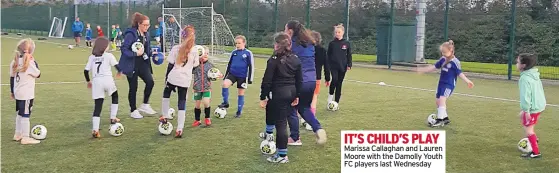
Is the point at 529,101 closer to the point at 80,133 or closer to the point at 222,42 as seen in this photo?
the point at 80,133

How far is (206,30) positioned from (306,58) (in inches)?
739

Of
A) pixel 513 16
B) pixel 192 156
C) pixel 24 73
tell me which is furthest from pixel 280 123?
pixel 513 16

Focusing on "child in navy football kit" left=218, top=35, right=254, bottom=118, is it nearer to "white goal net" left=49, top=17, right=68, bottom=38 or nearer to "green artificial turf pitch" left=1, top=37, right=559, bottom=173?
"green artificial turf pitch" left=1, top=37, right=559, bottom=173

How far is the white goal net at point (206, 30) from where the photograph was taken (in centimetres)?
2498

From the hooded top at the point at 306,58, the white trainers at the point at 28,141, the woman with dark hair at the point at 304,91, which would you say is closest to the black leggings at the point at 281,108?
the woman with dark hair at the point at 304,91

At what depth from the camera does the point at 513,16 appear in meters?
19.3

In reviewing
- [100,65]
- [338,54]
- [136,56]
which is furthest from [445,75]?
[100,65]

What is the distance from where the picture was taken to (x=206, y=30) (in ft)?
86.0

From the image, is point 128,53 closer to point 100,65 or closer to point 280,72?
point 100,65

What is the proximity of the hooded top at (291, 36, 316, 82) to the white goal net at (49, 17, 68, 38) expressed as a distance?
160 ft

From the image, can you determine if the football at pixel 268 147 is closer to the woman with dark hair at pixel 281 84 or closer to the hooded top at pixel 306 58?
the woman with dark hair at pixel 281 84

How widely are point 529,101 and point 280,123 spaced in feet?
9.75

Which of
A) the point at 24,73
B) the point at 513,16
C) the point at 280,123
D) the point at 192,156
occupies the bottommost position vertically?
the point at 192,156

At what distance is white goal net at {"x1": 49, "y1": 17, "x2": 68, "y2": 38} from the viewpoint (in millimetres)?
52781
